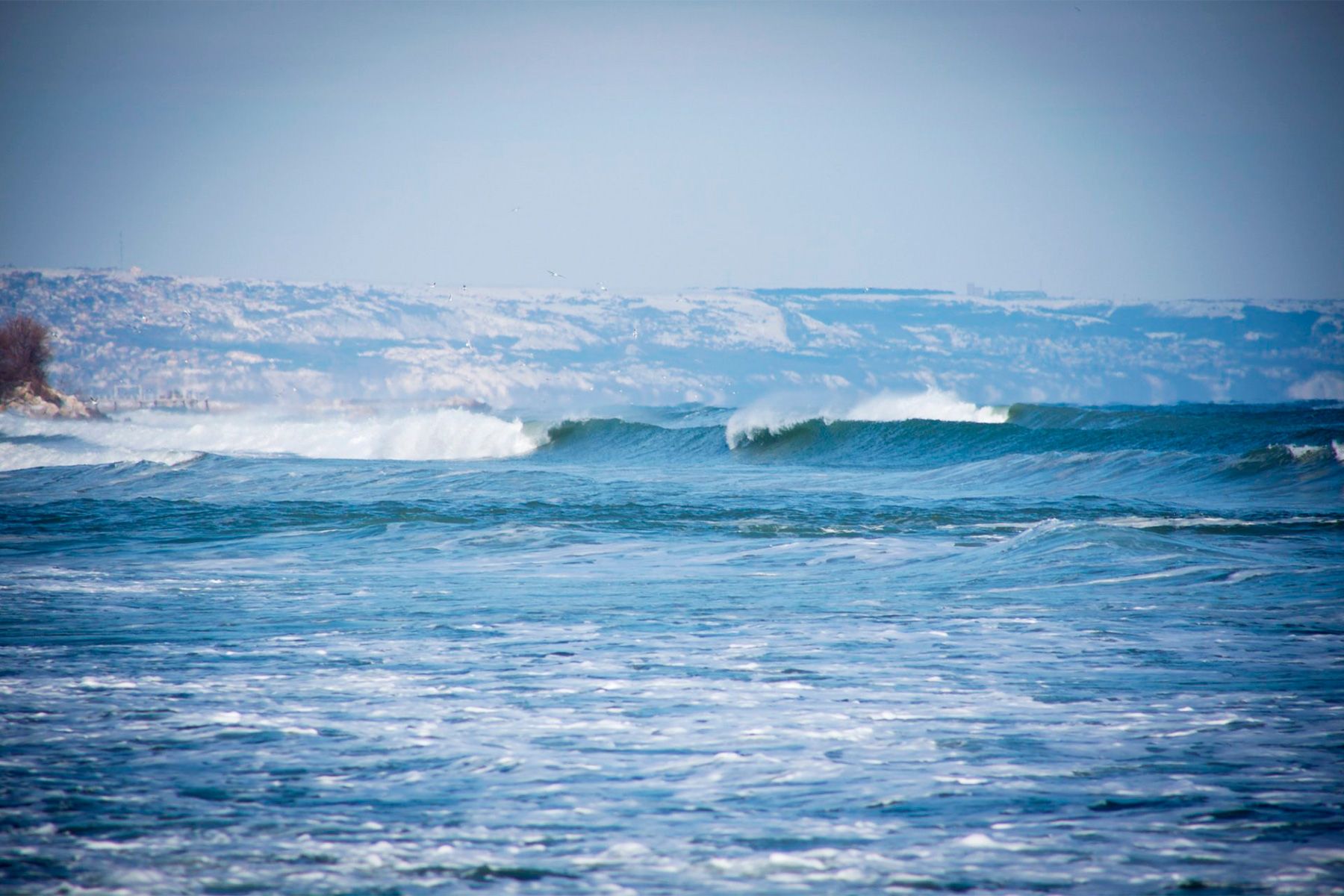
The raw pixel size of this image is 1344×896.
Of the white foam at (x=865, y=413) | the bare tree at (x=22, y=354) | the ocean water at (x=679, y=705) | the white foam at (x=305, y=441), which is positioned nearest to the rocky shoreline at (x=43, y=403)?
the bare tree at (x=22, y=354)

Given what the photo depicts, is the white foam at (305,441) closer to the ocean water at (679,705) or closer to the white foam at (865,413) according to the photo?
the white foam at (865,413)

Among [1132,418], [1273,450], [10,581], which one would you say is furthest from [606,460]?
[10,581]

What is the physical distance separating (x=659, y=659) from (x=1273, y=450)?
51.2ft

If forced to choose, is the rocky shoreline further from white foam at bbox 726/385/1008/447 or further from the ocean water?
the ocean water

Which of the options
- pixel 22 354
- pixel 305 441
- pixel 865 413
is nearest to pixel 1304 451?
pixel 865 413

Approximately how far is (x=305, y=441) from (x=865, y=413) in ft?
57.6

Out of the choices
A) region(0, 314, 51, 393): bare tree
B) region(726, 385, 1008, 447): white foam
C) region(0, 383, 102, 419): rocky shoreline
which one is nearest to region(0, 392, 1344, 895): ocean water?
region(726, 385, 1008, 447): white foam

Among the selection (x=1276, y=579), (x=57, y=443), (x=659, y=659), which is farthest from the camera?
(x=57, y=443)

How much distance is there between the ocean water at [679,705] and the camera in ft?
11.4

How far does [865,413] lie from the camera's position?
1264 inches

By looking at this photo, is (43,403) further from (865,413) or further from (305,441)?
(865,413)

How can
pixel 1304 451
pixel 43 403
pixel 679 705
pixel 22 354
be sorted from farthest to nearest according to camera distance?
1. pixel 22 354
2. pixel 43 403
3. pixel 1304 451
4. pixel 679 705

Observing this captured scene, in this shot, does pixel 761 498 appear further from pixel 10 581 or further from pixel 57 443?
pixel 57 443

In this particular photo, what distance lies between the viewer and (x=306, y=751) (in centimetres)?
450
